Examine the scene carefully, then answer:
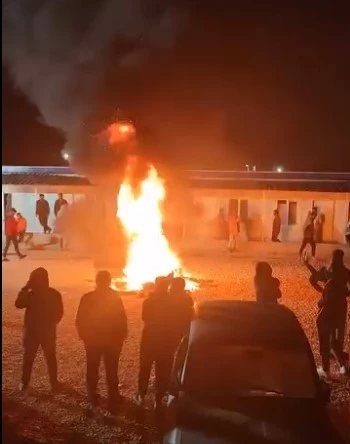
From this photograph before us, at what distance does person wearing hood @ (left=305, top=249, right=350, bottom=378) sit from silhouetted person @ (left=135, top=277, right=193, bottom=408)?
179 centimetres

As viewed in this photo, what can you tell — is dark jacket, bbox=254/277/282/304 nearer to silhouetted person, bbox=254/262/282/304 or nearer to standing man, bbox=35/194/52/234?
silhouetted person, bbox=254/262/282/304

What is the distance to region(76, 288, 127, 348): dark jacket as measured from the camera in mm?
6383

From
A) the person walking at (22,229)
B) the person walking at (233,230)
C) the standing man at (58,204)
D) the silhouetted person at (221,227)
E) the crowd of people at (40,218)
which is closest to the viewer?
the person walking at (22,229)

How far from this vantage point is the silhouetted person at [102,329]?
639 cm

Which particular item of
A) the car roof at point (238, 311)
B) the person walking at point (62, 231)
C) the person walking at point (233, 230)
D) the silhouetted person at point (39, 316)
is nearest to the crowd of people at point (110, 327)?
the silhouetted person at point (39, 316)

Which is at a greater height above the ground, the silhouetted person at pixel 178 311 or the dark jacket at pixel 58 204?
the dark jacket at pixel 58 204

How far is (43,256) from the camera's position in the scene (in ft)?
58.4

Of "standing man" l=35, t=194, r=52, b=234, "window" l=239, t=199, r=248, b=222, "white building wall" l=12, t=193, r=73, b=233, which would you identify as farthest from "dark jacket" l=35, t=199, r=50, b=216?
"window" l=239, t=199, r=248, b=222

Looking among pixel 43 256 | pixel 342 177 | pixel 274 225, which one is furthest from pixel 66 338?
pixel 342 177

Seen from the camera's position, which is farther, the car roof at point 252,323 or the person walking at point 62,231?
the person walking at point 62,231

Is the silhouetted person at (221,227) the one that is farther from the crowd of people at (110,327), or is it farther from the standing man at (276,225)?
the crowd of people at (110,327)

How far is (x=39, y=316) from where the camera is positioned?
6742 mm

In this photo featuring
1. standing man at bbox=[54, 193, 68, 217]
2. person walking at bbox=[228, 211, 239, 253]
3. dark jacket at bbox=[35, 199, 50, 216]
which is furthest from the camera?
standing man at bbox=[54, 193, 68, 217]

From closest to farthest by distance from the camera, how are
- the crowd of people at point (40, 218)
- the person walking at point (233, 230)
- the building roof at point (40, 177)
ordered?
the crowd of people at point (40, 218) < the person walking at point (233, 230) < the building roof at point (40, 177)
